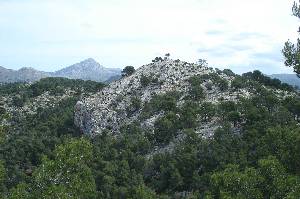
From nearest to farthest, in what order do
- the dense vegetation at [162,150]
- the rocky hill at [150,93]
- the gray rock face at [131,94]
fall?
the dense vegetation at [162,150] → the rocky hill at [150,93] → the gray rock face at [131,94]

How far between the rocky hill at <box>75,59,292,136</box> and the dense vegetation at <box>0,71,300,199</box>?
0.70 m

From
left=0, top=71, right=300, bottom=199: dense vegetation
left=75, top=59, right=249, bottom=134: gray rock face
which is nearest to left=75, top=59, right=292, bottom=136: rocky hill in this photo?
left=75, top=59, right=249, bottom=134: gray rock face

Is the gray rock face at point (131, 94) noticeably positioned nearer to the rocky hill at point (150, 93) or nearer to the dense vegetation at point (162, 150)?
the rocky hill at point (150, 93)

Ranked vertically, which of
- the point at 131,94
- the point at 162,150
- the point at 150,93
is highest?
the point at 150,93

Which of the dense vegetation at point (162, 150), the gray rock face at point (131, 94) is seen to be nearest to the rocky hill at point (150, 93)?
the gray rock face at point (131, 94)

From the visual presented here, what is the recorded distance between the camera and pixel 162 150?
90.9m

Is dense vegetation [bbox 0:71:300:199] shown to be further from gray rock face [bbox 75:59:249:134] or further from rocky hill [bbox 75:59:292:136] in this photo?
gray rock face [bbox 75:59:249:134]

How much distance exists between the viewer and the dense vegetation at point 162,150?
1163 inches

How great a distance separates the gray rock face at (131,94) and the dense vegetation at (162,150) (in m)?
3.28

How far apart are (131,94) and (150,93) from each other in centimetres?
652

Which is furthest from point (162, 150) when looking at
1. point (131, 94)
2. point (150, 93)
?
point (131, 94)

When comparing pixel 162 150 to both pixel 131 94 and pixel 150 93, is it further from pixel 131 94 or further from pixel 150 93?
pixel 131 94

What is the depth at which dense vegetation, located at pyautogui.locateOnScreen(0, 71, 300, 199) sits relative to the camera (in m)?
29.5

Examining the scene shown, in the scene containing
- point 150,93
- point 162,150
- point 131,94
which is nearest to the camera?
point 162,150
